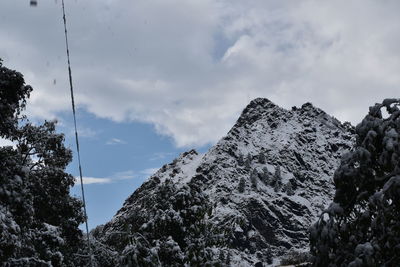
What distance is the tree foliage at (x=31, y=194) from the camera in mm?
11469

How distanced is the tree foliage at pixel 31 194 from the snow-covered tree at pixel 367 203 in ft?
24.8

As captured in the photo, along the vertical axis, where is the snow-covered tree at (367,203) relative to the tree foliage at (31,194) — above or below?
below

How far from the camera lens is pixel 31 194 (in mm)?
12984

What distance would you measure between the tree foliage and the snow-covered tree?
7.56 metres

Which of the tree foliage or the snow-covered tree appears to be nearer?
the snow-covered tree

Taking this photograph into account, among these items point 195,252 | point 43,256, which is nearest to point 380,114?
point 195,252

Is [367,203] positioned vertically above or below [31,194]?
below

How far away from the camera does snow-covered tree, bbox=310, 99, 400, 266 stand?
548cm

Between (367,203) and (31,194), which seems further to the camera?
(31,194)

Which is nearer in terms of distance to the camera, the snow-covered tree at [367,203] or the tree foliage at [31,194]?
the snow-covered tree at [367,203]

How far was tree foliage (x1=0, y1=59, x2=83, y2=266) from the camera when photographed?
37.6ft

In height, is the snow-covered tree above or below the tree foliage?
below

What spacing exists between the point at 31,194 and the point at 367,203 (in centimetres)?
943

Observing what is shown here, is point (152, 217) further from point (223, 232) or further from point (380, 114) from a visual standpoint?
point (380, 114)
